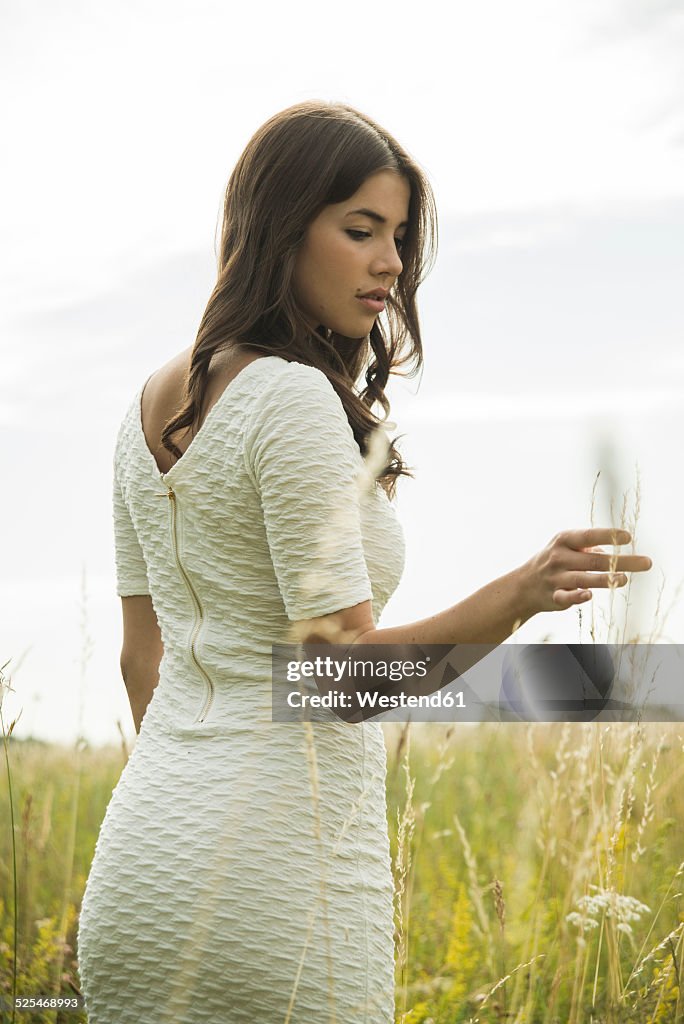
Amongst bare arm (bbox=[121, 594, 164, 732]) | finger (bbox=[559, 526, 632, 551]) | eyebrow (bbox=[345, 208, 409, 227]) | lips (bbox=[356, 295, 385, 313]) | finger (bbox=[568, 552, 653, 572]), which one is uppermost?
eyebrow (bbox=[345, 208, 409, 227])

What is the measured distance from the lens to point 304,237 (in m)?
1.71

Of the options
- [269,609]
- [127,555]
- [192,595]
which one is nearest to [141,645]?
[127,555]

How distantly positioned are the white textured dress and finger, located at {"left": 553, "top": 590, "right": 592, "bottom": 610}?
0.27 metres

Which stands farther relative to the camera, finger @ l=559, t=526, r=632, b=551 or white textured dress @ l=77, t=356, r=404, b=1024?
white textured dress @ l=77, t=356, r=404, b=1024

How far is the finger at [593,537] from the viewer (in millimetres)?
1268

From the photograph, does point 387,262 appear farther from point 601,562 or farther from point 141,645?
point 141,645

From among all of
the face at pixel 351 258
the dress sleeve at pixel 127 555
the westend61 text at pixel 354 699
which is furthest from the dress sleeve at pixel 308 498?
the dress sleeve at pixel 127 555

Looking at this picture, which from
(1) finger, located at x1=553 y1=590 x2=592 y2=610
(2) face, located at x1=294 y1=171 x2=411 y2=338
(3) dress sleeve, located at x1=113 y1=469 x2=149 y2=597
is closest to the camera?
(1) finger, located at x1=553 y1=590 x2=592 y2=610

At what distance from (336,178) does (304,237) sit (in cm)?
11

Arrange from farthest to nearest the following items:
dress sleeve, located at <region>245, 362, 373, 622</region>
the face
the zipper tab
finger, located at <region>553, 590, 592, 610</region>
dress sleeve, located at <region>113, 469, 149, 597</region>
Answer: dress sleeve, located at <region>113, 469, 149, 597</region>, the face, the zipper tab, dress sleeve, located at <region>245, 362, 373, 622</region>, finger, located at <region>553, 590, 592, 610</region>

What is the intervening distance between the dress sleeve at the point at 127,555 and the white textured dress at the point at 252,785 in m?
0.35

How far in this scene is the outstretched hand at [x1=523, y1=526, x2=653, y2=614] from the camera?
4.17ft

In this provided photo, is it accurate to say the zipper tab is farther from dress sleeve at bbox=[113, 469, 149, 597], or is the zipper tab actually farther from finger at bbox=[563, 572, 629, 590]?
finger at bbox=[563, 572, 629, 590]

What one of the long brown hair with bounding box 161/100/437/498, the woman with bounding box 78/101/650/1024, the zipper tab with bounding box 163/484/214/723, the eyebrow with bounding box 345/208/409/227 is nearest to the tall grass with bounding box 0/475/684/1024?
the woman with bounding box 78/101/650/1024
